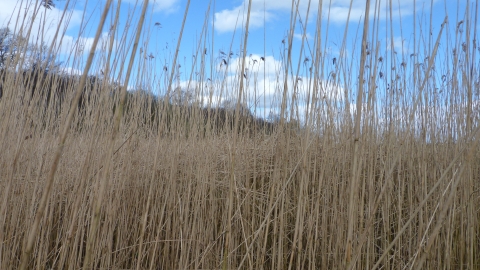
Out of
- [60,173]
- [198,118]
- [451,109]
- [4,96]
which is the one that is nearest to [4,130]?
[4,96]

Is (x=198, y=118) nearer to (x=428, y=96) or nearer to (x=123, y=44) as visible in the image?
(x=123, y=44)

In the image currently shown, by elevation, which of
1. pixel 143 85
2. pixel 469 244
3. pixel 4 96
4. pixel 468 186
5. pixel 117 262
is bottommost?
pixel 117 262

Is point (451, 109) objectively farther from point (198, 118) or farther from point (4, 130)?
point (4, 130)

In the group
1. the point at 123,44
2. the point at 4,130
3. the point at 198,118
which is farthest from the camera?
the point at 198,118

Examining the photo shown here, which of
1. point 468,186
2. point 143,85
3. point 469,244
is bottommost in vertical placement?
point 469,244

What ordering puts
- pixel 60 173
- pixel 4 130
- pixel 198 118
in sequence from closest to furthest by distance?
pixel 4 130 < pixel 198 118 < pixel 60 173

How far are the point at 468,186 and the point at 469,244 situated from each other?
0.62ft

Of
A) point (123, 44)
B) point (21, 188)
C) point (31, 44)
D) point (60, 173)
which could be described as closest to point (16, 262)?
point (21, 188)

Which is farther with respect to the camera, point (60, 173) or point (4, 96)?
point (60, 173)

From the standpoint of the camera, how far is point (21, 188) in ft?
4.28

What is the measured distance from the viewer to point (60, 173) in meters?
1.49

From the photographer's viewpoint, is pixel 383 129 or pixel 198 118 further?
pixel 383 129

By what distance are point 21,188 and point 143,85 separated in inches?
22.8

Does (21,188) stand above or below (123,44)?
below
